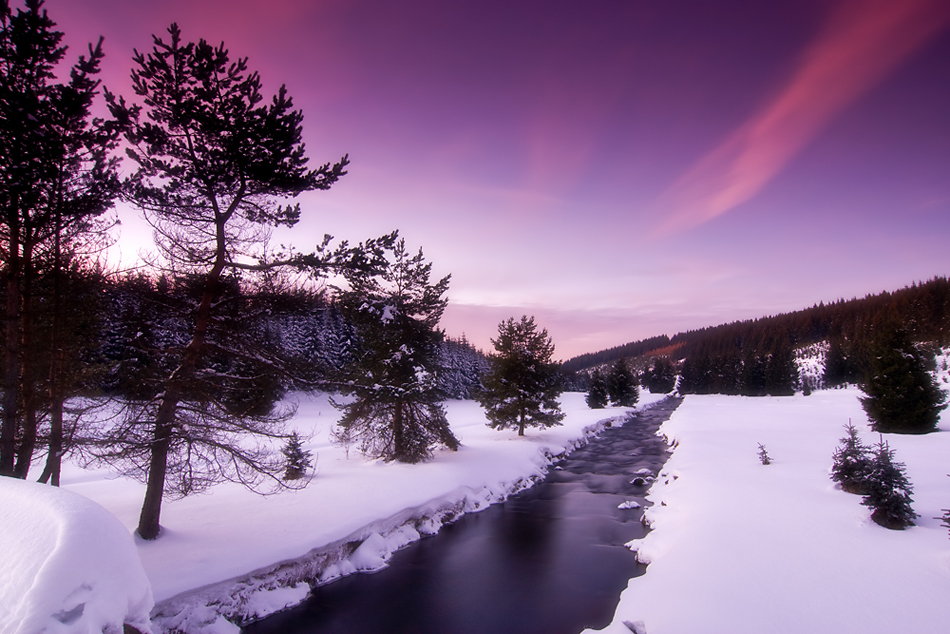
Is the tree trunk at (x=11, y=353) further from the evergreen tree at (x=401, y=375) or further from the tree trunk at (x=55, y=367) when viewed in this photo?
the evergreen tree at (x=401, y=375)

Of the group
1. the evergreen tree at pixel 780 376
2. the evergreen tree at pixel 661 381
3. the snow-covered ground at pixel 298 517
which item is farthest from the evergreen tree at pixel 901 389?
the evergreen tree at pixel 661 381

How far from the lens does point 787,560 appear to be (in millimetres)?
8227

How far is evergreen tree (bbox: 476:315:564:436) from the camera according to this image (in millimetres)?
29531

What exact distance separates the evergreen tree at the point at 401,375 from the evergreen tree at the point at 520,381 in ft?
32.2

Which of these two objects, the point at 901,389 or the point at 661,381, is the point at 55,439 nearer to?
the point at 901,389

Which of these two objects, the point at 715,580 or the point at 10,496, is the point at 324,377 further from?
the point at 715,580

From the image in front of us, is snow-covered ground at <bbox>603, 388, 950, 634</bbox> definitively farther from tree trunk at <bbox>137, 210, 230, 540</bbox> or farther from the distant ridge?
the distant ridge

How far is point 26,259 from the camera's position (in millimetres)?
8742

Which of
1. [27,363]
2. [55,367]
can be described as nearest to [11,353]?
[27,363]

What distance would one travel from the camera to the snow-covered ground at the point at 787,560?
252 inches

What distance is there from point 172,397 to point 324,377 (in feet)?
10.3

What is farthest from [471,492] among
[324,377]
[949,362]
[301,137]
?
→ [949,362]

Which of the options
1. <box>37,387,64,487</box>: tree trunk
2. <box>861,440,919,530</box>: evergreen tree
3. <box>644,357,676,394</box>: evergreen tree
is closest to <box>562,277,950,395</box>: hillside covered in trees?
<box>644,357,676,394</box>: evergreen tree

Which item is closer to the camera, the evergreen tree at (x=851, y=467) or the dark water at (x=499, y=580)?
the dark water at (x=499, y=580)
